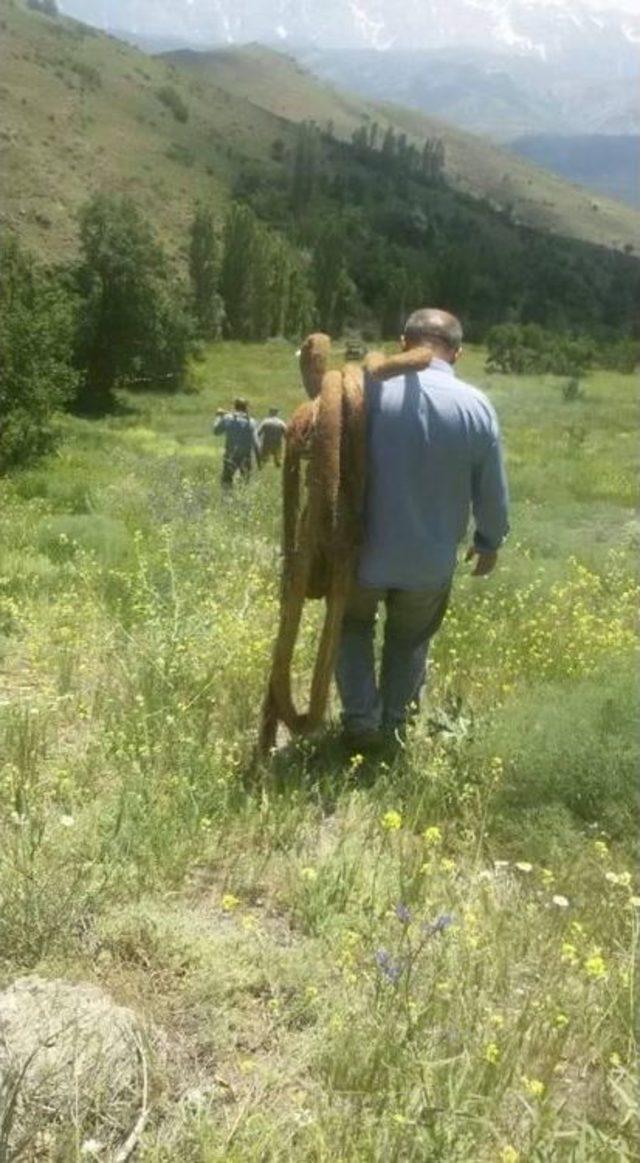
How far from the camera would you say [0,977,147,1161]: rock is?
7.32 feet

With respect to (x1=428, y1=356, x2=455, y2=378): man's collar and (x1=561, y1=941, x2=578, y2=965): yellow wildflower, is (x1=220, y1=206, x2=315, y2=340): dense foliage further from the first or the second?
(x1=561, y1=941, x2=578, y2=965): yellow wildflower

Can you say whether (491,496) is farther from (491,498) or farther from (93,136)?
(93,136)

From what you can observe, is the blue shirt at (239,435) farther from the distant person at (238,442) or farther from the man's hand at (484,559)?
the man's hand at (484,559)

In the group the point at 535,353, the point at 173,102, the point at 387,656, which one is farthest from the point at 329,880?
the point at 173,102

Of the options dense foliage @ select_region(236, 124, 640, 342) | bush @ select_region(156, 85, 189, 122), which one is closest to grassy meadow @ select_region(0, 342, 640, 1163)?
dense foliage @ select_region(236, 124, 640, 342)

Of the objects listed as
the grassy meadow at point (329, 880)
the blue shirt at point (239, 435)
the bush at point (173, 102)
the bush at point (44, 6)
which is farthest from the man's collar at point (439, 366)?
the bush at point (44, 6)

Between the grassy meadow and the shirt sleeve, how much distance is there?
79cm

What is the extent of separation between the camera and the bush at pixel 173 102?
121m

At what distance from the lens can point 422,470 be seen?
176 inches

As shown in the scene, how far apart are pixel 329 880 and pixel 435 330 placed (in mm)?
2344

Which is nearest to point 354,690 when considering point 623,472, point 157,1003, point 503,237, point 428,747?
point 428,747

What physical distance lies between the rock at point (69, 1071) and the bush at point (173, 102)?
130143mm

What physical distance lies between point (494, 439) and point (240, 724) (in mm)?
1670

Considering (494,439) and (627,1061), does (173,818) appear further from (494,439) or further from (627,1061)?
(494,439)
